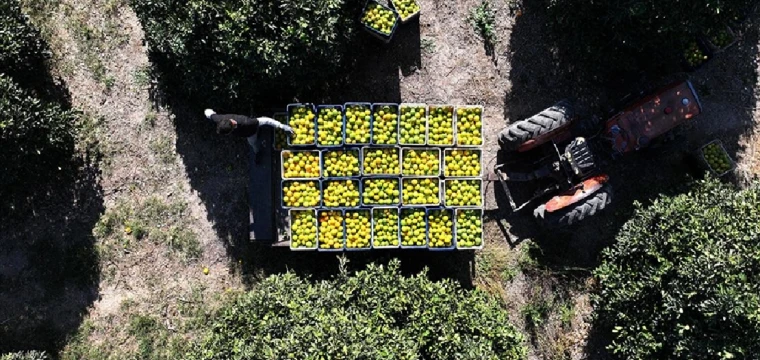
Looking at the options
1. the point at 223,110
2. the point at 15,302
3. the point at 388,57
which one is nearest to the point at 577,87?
the point at 388,57

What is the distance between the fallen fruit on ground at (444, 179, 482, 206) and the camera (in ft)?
42.6

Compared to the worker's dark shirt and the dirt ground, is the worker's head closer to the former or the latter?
the worker's dark shirt

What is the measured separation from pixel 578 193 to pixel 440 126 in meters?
3.17

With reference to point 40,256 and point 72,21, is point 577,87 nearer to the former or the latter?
point 72,21

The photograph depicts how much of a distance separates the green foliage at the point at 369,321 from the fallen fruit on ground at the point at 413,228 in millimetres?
632

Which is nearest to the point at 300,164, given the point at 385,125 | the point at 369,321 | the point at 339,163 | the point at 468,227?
the point at 339,163

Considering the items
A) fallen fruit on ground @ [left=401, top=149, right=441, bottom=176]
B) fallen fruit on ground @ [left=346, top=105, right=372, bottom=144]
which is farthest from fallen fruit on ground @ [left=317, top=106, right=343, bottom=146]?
fallen fruit on ground @ [left=401, top=149, right=441, bottom=176]

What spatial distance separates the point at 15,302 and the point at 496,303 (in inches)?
420

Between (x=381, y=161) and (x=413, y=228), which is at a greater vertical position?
(x=381, y=161)

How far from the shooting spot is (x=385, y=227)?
12.9 metres

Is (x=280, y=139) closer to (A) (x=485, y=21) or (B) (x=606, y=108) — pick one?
(A) (x=485, y=21)

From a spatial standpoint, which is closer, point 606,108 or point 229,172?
point 229,172

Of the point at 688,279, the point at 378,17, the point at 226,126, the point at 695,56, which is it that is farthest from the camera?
the point at 695,56

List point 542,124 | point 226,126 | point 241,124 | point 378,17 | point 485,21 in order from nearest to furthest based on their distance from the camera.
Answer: point 226,126
point 241,124
point 542,124
point 378,17
point 485,21
